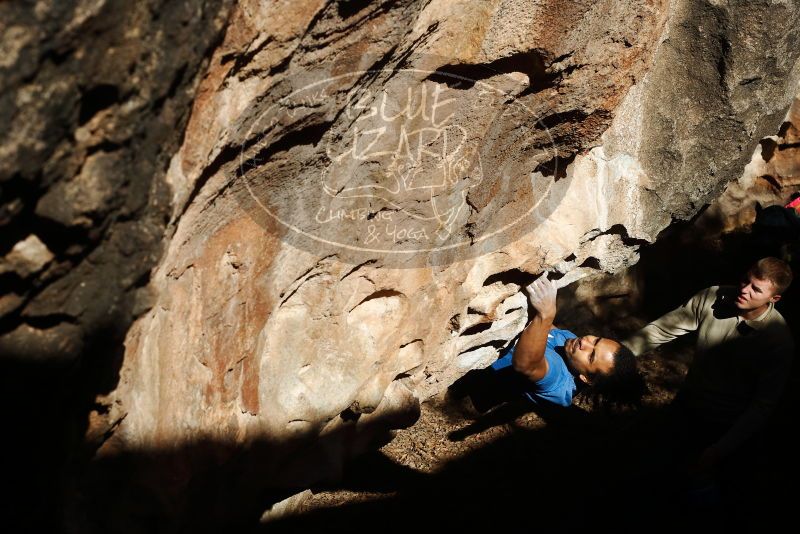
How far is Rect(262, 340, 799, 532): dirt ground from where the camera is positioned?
2.83m

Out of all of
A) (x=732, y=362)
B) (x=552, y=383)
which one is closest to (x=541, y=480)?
(x=552, y=383)

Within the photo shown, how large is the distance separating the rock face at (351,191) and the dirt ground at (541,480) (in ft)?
1.50

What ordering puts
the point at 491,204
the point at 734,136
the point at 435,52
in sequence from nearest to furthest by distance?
the point at 435,52
the point at 491,204
the point at 734,136

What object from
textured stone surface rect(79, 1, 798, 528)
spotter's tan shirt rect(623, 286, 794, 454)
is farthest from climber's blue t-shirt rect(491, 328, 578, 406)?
spotter's tan shirt rect(623, 286, 794, 454)

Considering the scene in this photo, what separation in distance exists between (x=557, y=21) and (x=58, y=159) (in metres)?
1.39

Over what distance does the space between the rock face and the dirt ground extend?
46 cm

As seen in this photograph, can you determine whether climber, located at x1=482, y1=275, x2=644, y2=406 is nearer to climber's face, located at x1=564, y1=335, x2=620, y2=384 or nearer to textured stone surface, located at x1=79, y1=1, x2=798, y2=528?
climber's face, located at x1=564, y1=335, x2=620, y2=384

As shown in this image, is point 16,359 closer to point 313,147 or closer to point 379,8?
point 313,147

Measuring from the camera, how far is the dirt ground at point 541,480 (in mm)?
2826

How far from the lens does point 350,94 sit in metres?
1.60

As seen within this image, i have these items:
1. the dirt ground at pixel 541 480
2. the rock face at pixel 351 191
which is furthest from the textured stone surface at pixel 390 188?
the dirt ground at pixel 541 480

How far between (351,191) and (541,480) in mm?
2094

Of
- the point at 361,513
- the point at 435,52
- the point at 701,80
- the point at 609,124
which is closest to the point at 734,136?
the point at 701,80

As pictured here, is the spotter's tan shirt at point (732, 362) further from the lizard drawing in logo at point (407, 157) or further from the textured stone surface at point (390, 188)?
the lizard drawing in logo at point (407, 157)
